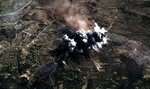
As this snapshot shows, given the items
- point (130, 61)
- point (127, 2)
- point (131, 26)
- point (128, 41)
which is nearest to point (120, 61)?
point (130, 61)

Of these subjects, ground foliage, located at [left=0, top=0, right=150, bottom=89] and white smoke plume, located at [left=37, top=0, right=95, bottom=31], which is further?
white smoke plume, located at [left=37, top=0, right=95, bottom=31]

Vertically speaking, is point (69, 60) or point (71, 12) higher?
point (71, 12)

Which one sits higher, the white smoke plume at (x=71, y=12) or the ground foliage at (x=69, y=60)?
the white smoke plume at (x=71, y=12)

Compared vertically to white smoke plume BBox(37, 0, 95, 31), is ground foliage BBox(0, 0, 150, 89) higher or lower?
lower

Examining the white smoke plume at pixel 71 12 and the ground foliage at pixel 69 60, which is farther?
the white smoke plume at pixel 71 12

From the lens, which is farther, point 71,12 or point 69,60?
point 71,12

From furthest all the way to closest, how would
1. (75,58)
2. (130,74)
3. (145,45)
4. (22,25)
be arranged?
(22,25)
(145,45)
(75,58)
(130,74)

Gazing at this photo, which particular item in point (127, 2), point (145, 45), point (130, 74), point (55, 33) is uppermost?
point (127, 2)

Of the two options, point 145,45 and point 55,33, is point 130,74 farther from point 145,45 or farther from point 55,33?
point 55,33
